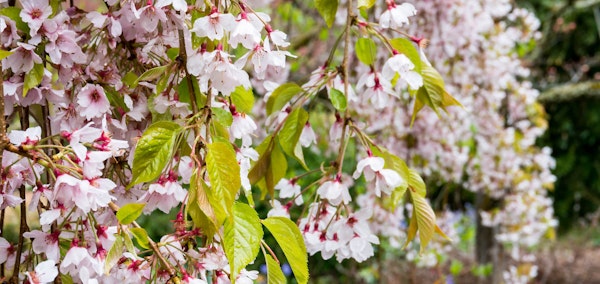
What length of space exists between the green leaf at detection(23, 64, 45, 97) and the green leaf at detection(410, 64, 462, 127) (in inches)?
21.3

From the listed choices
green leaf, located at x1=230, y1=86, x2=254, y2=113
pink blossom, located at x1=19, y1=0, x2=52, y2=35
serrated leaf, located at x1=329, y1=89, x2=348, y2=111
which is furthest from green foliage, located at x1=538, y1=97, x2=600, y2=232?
pink blossom, located at x1=19, y1=0, x2=52, y2=35

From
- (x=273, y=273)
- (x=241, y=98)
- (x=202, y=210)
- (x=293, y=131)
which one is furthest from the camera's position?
(x=293, y=131)

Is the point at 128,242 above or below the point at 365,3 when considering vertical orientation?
below

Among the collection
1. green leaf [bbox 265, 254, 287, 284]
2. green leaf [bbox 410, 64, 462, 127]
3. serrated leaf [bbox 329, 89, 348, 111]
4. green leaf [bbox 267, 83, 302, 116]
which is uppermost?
green leaf [bbox 410, 64, 462, 127]

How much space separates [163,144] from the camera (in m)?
0.75

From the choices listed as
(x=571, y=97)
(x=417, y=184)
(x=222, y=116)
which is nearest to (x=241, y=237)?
(x=222, y=116)

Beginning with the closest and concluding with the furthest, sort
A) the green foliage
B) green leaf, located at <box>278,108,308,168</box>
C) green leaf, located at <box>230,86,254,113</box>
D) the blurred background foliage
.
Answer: green leaf, located at <box>230,86,254,113</box> < green leaf, located at <box>278,108,308,168</box> < the blurred background foliage < the green foliage

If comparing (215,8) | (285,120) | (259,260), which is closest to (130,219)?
(215,8)

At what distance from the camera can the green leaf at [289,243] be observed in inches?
31.8

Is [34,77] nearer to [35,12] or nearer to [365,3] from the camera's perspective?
[35,12]

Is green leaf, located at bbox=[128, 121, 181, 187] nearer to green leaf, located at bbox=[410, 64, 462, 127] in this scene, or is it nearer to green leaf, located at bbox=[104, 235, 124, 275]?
green leaf, located at bbox=[104, 235, 124, 275]

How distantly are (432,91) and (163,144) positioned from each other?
48cm

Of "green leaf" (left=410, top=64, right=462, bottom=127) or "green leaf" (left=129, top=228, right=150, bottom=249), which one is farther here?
"green leaf" (left=410, top=64, right=462, bottom=127)

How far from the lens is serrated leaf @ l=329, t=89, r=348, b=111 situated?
1.01 meters
